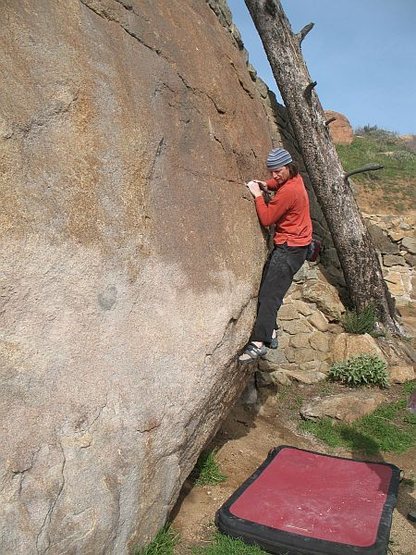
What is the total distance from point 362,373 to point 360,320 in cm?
90

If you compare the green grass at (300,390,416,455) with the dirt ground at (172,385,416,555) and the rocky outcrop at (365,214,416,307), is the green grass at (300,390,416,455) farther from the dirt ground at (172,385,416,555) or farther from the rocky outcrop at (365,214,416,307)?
the rocky outcrop at (365,214,416,307)

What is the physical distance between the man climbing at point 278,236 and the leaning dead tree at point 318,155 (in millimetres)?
3794

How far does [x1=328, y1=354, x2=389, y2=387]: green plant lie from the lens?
23.1ft

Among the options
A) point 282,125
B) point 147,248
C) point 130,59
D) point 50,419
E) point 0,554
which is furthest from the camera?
point 282,125

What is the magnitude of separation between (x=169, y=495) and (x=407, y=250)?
28.3ft

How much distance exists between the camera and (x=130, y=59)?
3418 millimetres

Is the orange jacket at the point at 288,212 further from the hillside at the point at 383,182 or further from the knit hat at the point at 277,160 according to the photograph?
the hillside at the point at 383,182

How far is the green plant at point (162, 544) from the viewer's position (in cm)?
321

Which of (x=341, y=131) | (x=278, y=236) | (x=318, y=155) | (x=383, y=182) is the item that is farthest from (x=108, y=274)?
(x=341, y=131)

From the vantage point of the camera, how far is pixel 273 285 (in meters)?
4.19

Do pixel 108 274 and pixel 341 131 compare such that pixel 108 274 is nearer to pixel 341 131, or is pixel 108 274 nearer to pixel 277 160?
pixel 277 160

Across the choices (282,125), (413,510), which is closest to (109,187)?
(413,510)

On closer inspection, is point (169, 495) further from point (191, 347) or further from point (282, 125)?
point (282, 125)

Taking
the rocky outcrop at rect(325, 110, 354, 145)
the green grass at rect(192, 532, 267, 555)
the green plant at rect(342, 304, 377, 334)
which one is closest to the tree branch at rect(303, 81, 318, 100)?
the green plant at rect(342, 304, 377, 334)
